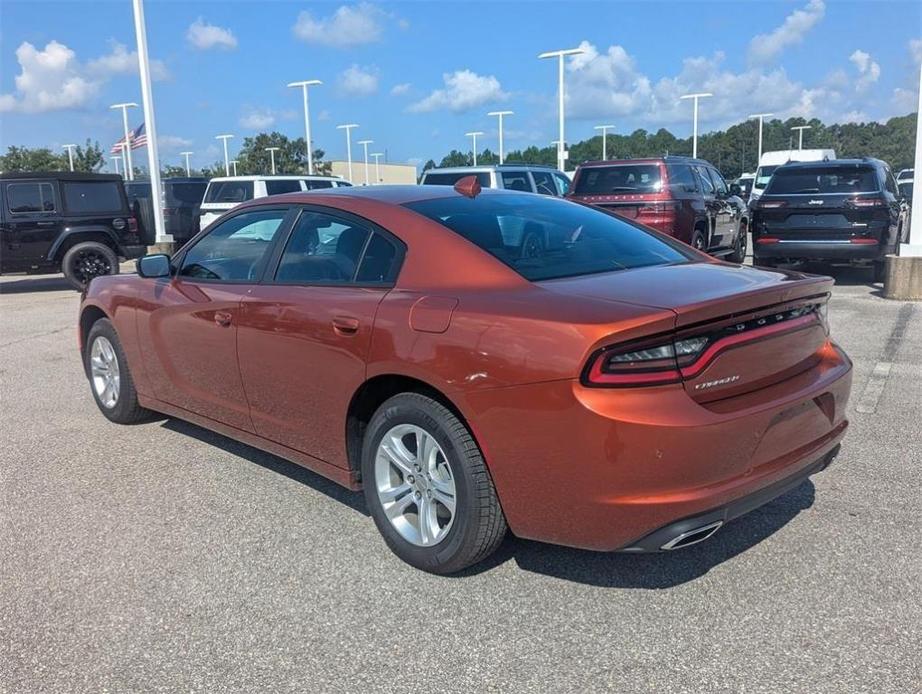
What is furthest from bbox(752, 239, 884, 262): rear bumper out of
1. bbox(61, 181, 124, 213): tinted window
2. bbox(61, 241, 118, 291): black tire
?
bbox(61, 181, 124, 213): tinted window

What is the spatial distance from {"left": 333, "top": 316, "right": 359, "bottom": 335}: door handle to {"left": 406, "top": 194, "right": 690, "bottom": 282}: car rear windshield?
0.59 meters

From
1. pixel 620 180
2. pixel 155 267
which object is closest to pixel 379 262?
pixel 155 267

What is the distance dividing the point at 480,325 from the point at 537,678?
122 centimetres

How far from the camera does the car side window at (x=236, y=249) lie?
4.19m

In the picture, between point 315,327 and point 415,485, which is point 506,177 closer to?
point 315,327

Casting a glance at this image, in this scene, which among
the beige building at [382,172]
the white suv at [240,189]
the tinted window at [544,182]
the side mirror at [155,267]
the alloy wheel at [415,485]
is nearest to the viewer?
the alloy wheel at [415,485]

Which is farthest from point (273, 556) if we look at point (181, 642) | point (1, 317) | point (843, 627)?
point (1, 317)

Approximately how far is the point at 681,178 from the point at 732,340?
10.0 meters

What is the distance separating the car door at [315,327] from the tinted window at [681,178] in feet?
29.6

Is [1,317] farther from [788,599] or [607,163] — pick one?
[788,599]

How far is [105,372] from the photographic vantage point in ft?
18.3

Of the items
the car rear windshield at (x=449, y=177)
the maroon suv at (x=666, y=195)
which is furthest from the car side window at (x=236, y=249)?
the car rear windshield at (x=449, y=177)

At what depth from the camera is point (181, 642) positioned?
2.87 m

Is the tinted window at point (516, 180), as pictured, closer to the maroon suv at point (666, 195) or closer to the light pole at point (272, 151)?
the maroon suv at point (666, 195)
